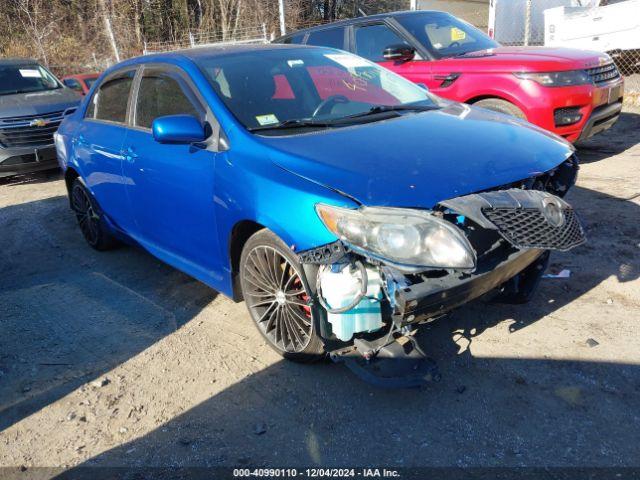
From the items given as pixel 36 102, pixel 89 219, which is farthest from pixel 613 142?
pixel 36 102

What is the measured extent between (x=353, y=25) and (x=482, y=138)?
15.1 feet

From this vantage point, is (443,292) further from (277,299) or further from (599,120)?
(599,120)

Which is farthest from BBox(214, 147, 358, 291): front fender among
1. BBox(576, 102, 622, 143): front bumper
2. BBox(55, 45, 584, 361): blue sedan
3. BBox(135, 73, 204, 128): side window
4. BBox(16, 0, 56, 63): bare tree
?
BBox(16, 0, 56, 63): bare tree

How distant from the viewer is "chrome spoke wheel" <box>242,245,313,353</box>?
3.00 m

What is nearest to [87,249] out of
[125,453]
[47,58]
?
[125,453]

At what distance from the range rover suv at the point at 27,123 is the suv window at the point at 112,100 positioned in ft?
12.3

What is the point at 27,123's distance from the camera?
26.9 feet

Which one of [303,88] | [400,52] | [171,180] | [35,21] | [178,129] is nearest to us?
[178,129]

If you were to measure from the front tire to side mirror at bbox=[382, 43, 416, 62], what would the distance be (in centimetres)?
419

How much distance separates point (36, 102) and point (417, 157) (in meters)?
7.78

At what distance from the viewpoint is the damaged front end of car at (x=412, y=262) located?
2469 mm

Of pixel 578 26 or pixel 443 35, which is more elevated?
pixel 578 26

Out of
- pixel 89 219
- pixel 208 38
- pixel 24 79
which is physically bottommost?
pixel 89 219

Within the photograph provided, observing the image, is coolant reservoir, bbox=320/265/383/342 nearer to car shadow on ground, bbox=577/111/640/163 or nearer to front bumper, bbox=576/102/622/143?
front bumper, bbox=576/102/622/143
